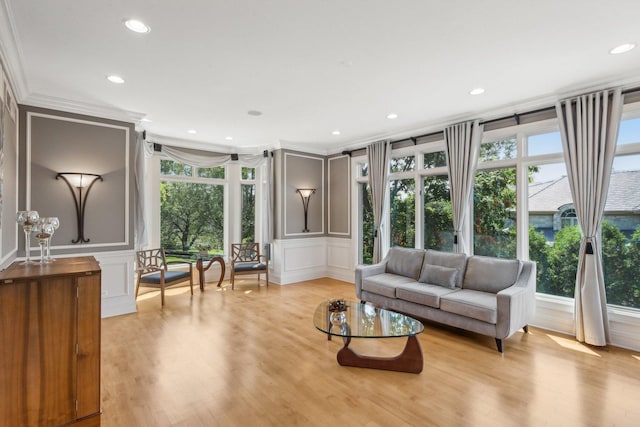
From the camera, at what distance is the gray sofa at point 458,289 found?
10.4ft

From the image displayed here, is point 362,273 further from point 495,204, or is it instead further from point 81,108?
point 81,108

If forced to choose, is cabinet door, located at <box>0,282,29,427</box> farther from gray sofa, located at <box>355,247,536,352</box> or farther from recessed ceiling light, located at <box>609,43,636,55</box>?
recessed ceiling light, located at <box>609,43,636,55</box>

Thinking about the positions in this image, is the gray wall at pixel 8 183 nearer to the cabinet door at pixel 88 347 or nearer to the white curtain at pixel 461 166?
the cabinet door at pixel 88 347

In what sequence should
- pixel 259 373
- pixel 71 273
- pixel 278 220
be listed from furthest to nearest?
1. pixel 278 220
2. pixel 259 373
3. pixel 71 273

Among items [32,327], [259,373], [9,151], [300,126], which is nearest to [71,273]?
[32,327]

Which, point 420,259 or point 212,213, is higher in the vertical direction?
point 212,213

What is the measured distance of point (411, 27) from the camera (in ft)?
7.72

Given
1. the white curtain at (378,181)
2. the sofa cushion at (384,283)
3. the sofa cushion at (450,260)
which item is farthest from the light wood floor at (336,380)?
the white curtain at (378,181)

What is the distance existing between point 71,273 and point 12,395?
767 mm

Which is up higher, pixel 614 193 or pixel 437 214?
pixel 614 193

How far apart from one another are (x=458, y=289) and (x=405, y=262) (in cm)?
90

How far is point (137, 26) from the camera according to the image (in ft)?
7.65

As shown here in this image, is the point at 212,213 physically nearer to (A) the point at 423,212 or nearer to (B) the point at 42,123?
(B) the point at 42,123

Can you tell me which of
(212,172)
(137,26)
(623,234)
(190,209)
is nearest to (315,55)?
(137,26)
